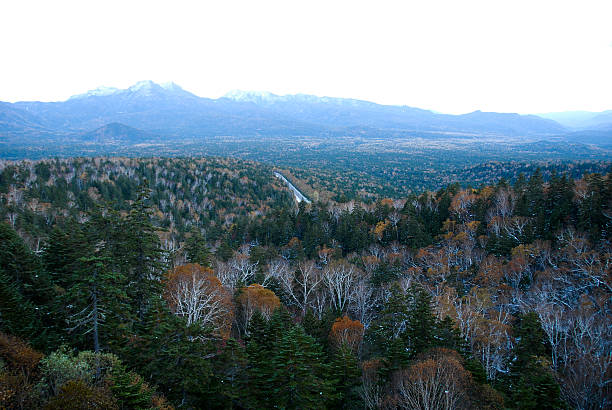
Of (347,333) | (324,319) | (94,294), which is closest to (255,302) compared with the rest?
(324,319)

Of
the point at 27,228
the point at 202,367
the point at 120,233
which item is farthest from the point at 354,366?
the point at 27,228

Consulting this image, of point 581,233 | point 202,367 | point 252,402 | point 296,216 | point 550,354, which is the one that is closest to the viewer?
point 202,367

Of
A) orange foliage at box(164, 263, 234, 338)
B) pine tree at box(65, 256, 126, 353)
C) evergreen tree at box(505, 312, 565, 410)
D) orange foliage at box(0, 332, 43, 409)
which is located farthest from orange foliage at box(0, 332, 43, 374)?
evergreen tree at box(505, 312, 565, 410)

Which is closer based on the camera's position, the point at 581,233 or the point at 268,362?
the point at 268,362

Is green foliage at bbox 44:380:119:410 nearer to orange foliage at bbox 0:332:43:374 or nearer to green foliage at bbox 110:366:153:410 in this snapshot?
green foliage at bbox 110:366:153:410

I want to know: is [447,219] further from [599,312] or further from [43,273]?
[43,273]

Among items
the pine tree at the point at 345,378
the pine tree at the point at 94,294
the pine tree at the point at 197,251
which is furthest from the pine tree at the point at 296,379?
the pine tree at the point at 197,251

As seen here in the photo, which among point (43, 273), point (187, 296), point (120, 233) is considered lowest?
point (187, 296)

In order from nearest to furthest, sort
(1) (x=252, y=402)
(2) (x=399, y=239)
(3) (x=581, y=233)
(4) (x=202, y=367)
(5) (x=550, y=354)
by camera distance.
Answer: (4) (x=202, y=367), (1) (x=252, y=402), (5) (x=550, y=354), (3) (x=581, y=233), (2) (x=399, y=239)
